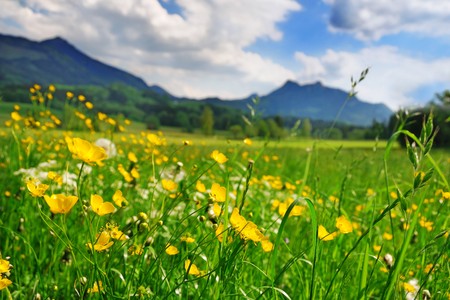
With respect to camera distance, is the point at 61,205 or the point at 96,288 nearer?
the point at 61,205

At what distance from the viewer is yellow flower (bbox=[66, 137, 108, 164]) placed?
119cm

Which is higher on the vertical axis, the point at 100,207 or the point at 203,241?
the point at 100,207

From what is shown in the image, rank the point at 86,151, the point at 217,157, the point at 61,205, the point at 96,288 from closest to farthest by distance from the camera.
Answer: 1. the point at 61,205
2. the point at 86,151
3. the point at 96,288
4. the point at 217,157

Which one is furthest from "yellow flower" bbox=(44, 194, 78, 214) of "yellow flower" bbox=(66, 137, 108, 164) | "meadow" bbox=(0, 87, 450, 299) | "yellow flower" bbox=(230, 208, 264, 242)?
"yellow flower" bbox=(230, 208, 264, 242)

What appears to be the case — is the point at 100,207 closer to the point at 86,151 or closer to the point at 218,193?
the point at 86,151

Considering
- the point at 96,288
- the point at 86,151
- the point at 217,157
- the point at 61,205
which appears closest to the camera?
the point at 61,205

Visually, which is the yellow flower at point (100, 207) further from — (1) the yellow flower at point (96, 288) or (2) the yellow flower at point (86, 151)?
(1) the yellow flower at point (96, 288)

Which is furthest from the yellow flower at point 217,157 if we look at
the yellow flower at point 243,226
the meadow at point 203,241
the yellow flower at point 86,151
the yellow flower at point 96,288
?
the yellow flower at point 96,288

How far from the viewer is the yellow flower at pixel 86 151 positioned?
3.89ft

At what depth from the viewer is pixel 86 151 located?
3.99 ft

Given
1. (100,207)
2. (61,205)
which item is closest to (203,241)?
(100,207)

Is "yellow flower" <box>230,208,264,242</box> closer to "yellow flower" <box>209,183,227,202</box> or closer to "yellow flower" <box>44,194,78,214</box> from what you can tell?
"yellow flower" <box>209,183,227,202</box>

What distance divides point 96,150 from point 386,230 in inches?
140

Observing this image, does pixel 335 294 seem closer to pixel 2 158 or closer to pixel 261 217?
pixel 261 217
